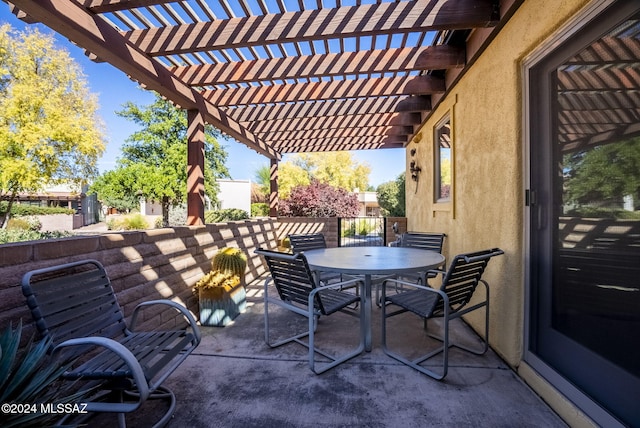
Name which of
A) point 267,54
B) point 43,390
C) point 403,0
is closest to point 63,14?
point 267,54

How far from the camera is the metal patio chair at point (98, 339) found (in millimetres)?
1370

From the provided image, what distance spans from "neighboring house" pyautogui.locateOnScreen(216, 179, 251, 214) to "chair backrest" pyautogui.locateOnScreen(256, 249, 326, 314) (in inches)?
809

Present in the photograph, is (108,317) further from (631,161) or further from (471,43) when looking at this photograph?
(471,43)

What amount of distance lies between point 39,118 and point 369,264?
1268 cm

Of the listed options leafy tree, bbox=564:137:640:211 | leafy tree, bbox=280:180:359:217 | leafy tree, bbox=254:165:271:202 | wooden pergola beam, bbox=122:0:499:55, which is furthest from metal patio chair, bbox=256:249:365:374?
leafy tree, bbox=254:165:271:202

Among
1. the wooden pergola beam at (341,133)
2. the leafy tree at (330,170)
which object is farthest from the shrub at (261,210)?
the wooden pergola beam at (341,133)

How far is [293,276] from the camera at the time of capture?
2361 millimetres

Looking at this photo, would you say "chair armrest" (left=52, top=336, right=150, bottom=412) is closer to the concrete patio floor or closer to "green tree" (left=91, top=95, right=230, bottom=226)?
the concrete patio floor

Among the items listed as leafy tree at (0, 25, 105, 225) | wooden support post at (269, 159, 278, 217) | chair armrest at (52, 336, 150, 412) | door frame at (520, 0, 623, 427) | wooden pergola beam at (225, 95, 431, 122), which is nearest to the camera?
chair armrest at (52, 336, 150, 412)

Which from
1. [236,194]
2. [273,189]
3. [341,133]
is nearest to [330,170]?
[236,194]

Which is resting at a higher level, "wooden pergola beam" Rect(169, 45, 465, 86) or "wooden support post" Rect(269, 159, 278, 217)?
"wooden pergola beam" Rect(169, 45, 465, 86)

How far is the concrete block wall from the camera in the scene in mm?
1659

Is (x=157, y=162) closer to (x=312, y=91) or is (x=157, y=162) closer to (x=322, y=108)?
(x=322, y=108)

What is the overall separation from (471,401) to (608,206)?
4.37 feet
